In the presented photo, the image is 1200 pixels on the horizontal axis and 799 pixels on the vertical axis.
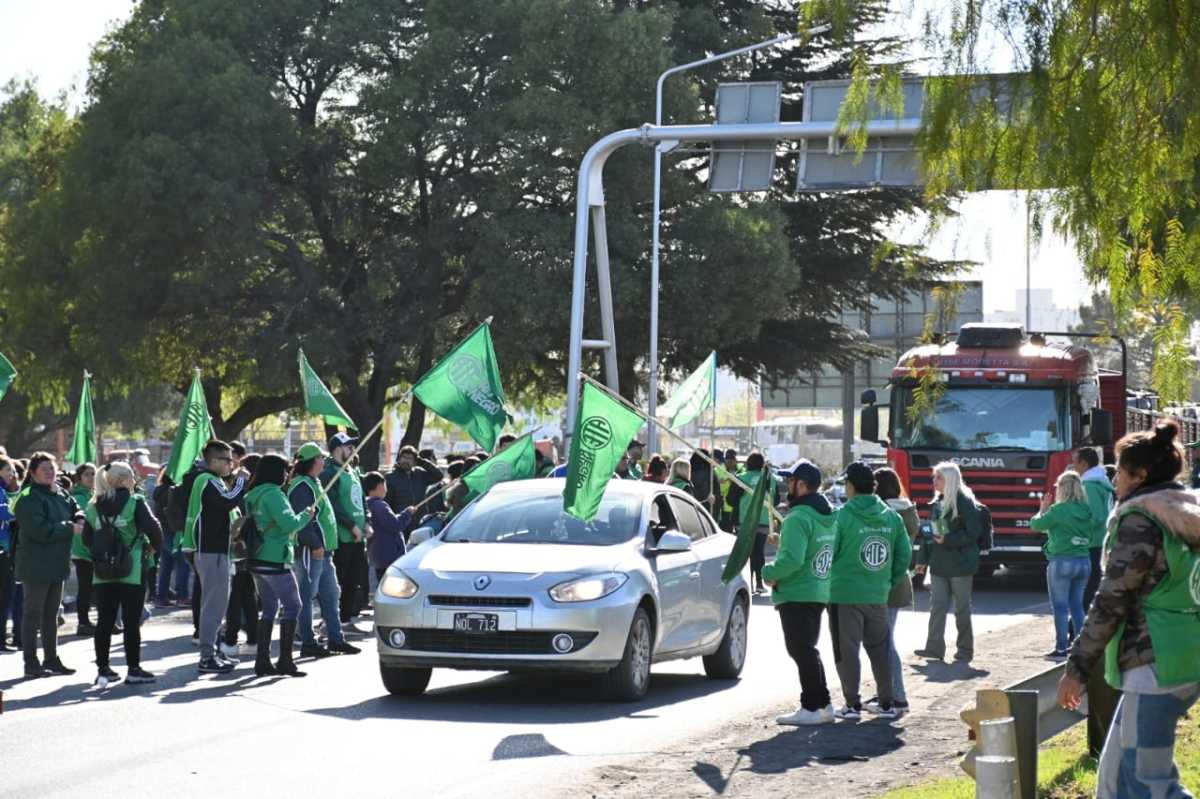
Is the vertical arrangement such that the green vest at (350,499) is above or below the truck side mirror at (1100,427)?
below

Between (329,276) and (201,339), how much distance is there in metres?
3.05

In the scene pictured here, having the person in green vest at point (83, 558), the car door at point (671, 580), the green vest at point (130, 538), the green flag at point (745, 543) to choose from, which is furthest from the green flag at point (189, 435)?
the green flag at point (745, 543)

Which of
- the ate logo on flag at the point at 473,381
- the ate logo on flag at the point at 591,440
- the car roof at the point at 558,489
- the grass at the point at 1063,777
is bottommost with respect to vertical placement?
the grass at the point at 1063,777

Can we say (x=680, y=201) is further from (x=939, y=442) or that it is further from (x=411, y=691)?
(x=411, y=691)

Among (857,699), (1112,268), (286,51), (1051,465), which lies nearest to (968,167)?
(1112,268)

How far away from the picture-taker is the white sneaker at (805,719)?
12477mm

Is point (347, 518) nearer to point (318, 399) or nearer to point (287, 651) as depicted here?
point (287, 651)

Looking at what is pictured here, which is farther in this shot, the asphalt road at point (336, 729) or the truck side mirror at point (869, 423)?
the truck side mirror at point (869, 423)

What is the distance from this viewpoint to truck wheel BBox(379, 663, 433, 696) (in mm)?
13867

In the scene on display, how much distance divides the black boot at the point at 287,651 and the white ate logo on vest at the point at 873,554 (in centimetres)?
484

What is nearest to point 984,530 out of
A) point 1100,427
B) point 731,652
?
point 731,652

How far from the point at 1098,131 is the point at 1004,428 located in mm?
18143

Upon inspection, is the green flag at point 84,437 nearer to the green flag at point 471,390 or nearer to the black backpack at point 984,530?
the green flag at point 471,390

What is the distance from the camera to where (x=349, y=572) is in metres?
19.2
